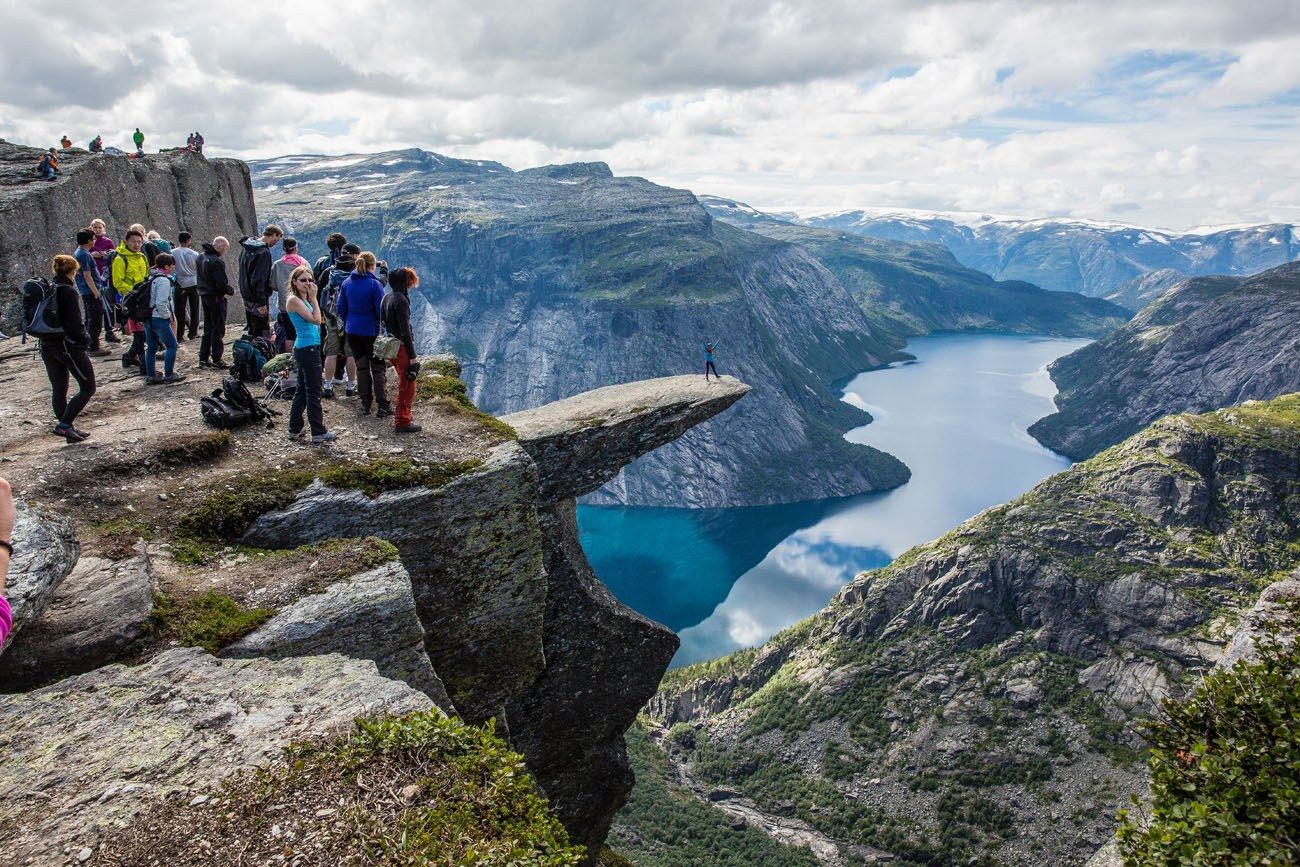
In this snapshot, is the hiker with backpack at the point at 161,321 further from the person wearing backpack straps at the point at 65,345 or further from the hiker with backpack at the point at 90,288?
the person wearing backpack straps at the point at 65,345

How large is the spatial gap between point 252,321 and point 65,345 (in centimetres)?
727

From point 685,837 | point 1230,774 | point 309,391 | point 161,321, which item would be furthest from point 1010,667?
point 161,321

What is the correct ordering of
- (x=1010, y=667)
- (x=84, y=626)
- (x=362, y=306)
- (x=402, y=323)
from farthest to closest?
(x=1010, y=667), (x=362, y=306), (x=402, y=323), (x=84, y=626)

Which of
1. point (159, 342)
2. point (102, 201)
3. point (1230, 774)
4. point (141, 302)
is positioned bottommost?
point (1230, 774)

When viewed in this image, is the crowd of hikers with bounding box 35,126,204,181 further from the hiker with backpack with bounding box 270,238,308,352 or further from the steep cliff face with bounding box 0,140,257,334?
the hiker with backpack with bounding box 270,238,308,352

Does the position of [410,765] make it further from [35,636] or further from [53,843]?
[35,636]

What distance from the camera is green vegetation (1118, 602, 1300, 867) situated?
36.6 ft

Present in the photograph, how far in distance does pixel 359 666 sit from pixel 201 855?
3836 mm

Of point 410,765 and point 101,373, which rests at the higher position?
point 101,373

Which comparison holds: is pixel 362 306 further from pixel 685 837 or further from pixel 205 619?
pixel 685 837

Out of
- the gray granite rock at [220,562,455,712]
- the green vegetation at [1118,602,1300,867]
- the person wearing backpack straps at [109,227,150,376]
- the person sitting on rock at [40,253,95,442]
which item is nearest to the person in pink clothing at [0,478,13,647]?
the gray granite rock at [220,562,455,712]

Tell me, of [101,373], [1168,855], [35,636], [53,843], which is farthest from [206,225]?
[1168,855]

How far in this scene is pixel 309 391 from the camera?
1820cm

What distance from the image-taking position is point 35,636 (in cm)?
1067
